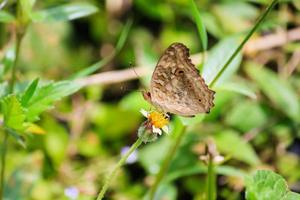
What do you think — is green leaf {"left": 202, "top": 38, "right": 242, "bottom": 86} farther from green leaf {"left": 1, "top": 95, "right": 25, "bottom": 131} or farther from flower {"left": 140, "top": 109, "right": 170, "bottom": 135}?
green leaf {"left": 1, "top": 95, "right": 25, "bottom": 131}

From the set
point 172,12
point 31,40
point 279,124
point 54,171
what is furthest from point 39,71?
point 279,124

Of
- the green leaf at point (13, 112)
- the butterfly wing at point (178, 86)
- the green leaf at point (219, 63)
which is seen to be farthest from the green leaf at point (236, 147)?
the green leaf at point (13, 112)

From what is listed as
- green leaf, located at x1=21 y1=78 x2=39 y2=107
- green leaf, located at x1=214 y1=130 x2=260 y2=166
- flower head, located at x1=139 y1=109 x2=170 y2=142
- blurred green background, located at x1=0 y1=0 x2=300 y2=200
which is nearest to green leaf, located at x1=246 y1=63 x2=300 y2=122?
blurred green background, located at x1=0 y1=0 x2=300 y2=200

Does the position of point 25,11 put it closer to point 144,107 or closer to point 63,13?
point 63,13

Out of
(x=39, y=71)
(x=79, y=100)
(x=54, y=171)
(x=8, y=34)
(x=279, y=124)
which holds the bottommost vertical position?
(x=279, y=124)

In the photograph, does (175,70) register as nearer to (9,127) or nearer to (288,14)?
(9,127)

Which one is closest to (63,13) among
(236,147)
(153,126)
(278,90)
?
(153,126)
